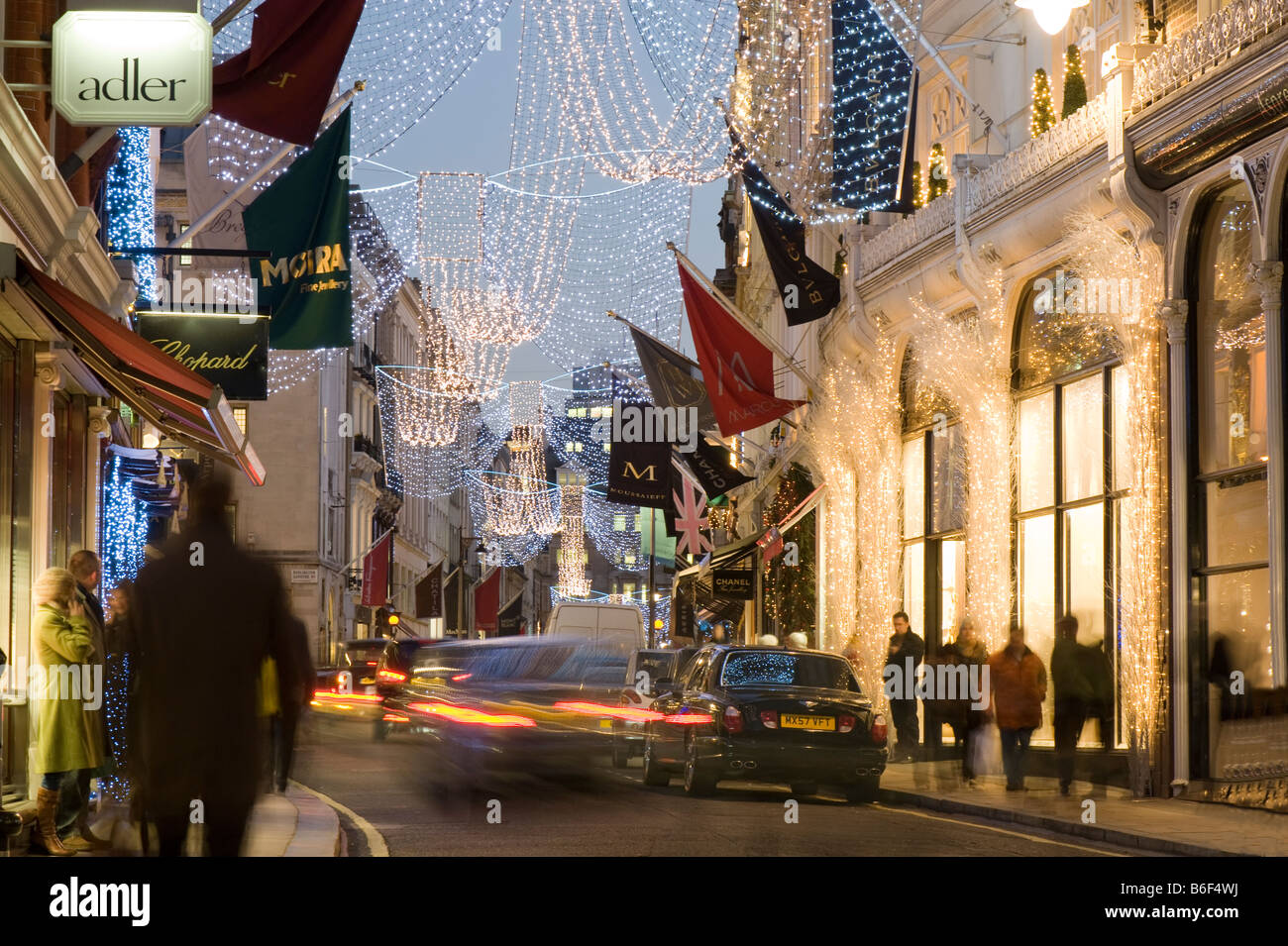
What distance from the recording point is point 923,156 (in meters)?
28.9

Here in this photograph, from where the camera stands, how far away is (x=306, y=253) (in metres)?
17.8

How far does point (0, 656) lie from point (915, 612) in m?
17.7

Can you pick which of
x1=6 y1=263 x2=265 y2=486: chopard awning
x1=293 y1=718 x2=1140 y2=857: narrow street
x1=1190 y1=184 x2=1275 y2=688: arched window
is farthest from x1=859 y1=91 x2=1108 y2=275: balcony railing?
x1=6 y1=263 x2=265 y2=486: chopard awning

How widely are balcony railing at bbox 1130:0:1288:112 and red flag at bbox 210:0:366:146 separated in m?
7.67

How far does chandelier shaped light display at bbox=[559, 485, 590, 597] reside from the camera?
117188 mm

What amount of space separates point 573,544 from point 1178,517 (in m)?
103

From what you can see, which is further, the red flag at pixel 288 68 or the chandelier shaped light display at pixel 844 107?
the chandelier shaped light display at pixel 844 107

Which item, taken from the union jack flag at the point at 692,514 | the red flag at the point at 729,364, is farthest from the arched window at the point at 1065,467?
the union jack flag at the point at 692,514

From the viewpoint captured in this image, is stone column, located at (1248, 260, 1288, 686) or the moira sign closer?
the moira sign

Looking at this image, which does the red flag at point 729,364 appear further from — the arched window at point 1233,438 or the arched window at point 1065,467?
the arched window at point 1233,438

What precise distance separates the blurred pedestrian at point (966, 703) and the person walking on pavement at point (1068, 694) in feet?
4.99

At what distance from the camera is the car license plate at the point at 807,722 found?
16.9 metres

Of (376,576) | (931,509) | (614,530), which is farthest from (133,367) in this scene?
(614,530)

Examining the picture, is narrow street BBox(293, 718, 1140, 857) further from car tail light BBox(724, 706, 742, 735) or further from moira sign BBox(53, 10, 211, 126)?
moira sign BBox(53, 10, 211, 126)
